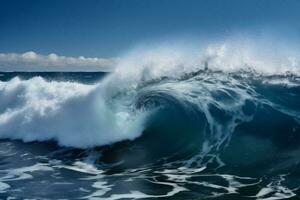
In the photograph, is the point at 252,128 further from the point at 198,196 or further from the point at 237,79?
the point at 198,196

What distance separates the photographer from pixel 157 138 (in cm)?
1489

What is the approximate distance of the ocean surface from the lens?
1044 cm

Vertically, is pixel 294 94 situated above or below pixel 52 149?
above

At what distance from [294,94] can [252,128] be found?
11.5 ft

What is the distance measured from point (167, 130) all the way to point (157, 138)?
24.4 inches

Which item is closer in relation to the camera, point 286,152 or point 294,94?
point 286,152

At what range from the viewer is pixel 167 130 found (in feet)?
50.4

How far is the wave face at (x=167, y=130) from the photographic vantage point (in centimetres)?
1081

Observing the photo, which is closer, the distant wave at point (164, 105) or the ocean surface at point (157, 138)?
the ocean surface at point (157, 138)

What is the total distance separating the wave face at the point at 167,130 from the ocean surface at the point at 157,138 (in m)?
0.04

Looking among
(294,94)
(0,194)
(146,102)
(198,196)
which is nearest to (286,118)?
(294,94)

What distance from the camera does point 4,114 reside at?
1984 cm

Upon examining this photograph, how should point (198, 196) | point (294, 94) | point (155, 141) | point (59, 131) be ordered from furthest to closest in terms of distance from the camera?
point (294, 94), point (59, 131), point (155, 141), point (198, 196)

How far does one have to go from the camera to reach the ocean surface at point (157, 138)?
1044 centimetres
